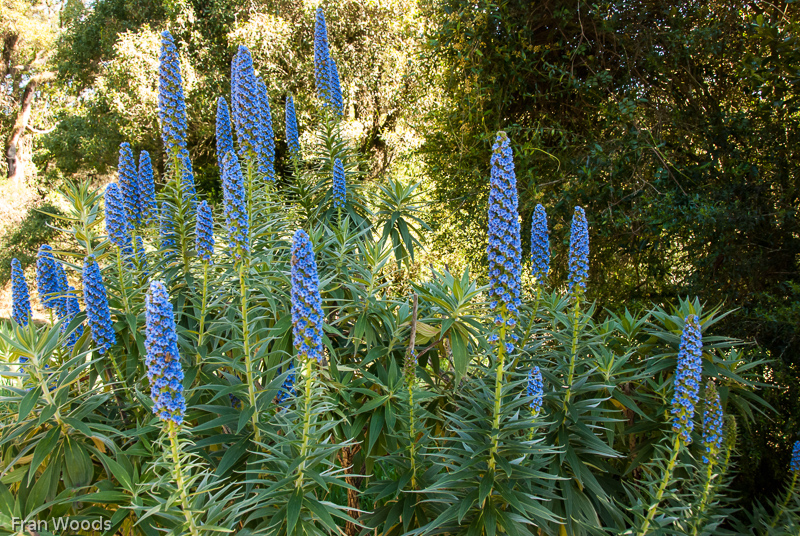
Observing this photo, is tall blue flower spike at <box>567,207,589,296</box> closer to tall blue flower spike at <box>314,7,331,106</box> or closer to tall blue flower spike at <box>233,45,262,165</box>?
tall blue flower spike at <box>233,45,262,165</box>

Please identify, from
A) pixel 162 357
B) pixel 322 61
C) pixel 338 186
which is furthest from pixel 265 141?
pixel 162 357

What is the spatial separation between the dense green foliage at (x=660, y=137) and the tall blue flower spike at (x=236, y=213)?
2814 millimetres

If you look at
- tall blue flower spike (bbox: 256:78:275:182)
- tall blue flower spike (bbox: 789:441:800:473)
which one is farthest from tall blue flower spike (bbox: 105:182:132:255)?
tall blue flower spike (bbox: 789:441:800:473)

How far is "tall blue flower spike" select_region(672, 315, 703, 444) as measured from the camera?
1786mm

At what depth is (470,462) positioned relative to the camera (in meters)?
1.71

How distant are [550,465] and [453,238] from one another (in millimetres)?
3881

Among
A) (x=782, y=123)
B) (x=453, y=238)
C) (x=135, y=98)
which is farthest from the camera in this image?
(x=135, y=98)

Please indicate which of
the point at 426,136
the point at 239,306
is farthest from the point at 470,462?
the point at 426,136

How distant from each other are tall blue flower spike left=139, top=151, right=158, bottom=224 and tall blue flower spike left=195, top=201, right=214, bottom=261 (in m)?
0.68

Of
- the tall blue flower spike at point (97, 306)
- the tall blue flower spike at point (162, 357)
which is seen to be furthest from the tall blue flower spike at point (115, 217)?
the tall blue flower spike at point (162, 357)

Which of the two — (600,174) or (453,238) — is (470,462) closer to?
(600,174)

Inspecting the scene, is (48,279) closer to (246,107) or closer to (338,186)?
(246,107)

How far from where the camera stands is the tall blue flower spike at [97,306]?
5.89ft

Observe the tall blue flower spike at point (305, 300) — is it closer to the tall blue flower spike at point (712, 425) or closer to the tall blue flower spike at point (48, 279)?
the tall blue flower spike at point (48, 279)
